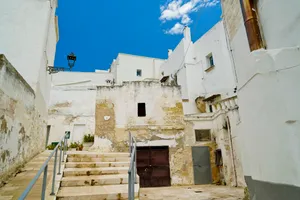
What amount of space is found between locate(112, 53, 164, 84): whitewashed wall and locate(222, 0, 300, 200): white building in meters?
17.7

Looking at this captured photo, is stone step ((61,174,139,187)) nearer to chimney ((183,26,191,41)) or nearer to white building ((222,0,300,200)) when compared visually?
white building ((222,0,300,200))

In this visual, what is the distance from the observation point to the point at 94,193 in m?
3.45

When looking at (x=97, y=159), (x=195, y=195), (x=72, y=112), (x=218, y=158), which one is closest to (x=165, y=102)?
(x=218, y=158)

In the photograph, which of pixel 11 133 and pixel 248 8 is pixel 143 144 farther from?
pixel 248 8

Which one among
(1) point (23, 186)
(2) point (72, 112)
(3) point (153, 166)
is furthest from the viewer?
(2) point (72, 112)

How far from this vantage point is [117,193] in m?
3.50

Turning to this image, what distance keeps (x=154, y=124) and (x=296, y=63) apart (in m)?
7.67

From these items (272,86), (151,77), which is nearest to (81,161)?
(272,86)

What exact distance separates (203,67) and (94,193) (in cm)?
1329

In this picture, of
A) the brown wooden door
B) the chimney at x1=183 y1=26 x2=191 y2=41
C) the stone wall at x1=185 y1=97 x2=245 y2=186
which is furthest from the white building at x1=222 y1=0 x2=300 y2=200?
the chimney at x1=183 y1=26 x2=191 y2=41

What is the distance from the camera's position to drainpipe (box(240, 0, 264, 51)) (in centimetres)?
278

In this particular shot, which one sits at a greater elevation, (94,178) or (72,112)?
(72,112)

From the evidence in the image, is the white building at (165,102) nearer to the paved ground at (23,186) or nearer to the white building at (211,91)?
the white building at (211,91)

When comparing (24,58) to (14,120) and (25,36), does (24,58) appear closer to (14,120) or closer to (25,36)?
(25,36)
